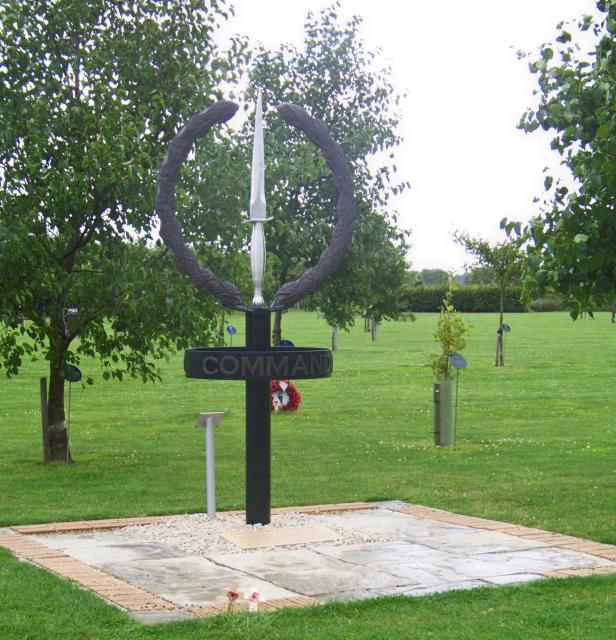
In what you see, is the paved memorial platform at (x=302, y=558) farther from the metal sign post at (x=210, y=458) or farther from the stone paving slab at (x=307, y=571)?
the metal sign post at (x=210, y=458)

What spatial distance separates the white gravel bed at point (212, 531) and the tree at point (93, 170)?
312 centimetres

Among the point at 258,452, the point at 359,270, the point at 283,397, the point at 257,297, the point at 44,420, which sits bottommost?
the point at 283,397

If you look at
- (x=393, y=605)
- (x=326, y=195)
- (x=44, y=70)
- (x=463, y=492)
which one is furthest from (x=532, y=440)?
(x=393, y=605)

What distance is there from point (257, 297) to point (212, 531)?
209 cm

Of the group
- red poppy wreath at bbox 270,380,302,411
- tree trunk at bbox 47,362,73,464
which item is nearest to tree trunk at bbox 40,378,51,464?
tree trunk at bbox 47,362,73,464

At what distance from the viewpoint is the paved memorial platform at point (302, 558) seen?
7367 mm

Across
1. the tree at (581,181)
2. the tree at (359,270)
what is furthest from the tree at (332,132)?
the tree at (581,181)

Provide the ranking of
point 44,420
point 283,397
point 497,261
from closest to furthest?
point 44,420 → point 283,397 → point 497,261

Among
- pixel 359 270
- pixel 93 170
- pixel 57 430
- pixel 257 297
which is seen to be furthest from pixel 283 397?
pixel 257 297

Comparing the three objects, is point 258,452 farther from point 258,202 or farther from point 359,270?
point 359,270

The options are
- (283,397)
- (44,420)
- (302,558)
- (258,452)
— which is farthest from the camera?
(283,397)

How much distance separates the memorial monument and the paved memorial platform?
770mm

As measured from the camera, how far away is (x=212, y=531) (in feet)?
31.2

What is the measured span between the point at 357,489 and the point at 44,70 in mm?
6252
